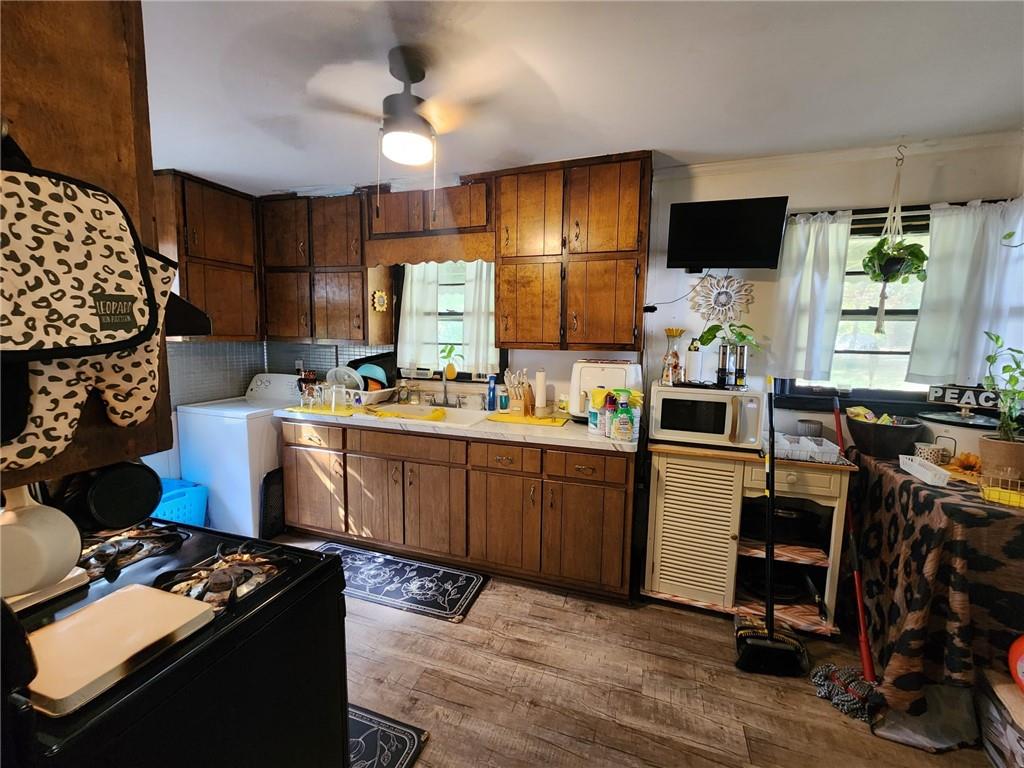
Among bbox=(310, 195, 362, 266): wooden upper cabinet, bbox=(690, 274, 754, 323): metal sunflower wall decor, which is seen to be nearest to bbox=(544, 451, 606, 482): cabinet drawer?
bbox=(690, 274, 754, 323): metal sunflower wall decor

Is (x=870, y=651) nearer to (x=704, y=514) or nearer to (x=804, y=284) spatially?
(x=704, y=514)

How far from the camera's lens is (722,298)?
8.48ft

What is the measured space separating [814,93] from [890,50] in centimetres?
28

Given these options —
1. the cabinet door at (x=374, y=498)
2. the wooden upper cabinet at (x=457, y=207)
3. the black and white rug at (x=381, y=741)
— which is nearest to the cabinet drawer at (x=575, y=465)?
the cabinet door at (x=374, y=498)

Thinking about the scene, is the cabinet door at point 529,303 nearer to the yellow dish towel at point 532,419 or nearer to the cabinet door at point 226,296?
the yellow dish towel at point 532,419

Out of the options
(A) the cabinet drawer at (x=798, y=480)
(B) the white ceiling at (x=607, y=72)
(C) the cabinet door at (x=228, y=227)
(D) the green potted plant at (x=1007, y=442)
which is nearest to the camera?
(B) the white ceiling at (x=607, y=72)

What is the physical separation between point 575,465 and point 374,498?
1346mm

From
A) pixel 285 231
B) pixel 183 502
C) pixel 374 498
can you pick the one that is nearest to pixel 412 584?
pixel 374 498

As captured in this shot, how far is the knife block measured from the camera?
280 centimetres

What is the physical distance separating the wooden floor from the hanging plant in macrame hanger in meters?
1.87

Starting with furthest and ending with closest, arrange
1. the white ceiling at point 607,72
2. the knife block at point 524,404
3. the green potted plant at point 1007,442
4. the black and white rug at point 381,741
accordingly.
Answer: the knife block at point 524,404 < the green potted plant at point 1007,442 < the black and white rug at point 381,741 < the white ceiling at point 607,72

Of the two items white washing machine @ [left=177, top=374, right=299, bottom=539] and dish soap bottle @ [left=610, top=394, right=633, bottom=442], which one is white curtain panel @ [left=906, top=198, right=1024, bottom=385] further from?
white washing machine @ [left=177, top=374, right=299, bottom=539]

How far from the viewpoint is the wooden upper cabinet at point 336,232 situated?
3.04 metres

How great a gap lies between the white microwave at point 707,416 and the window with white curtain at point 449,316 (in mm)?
1172
